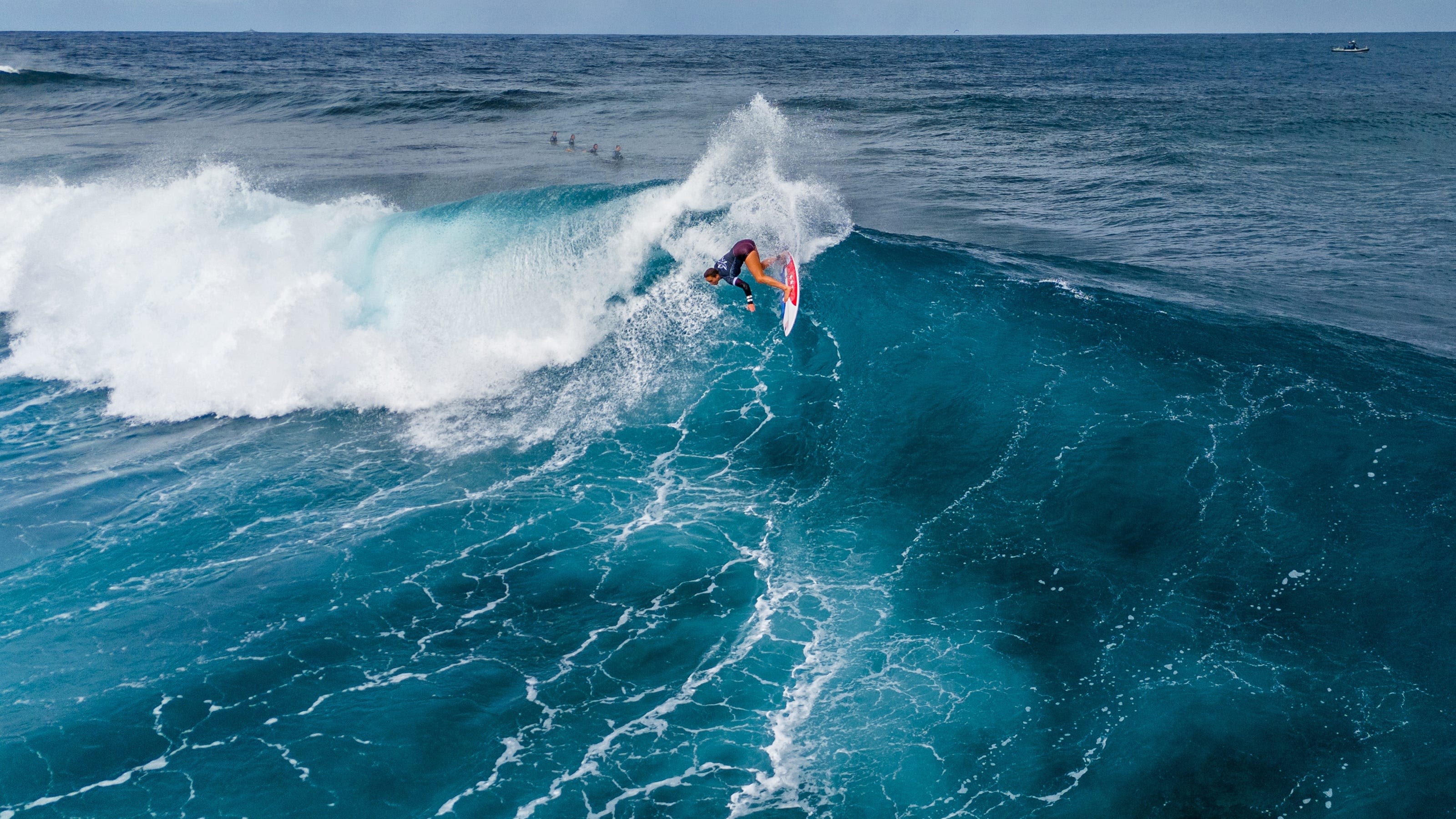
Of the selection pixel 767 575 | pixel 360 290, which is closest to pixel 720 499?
pixel 767 575

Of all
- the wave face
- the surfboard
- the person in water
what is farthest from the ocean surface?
the person in water

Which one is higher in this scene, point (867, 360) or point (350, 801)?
point (867, 360)

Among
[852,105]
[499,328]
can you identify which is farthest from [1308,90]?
[499,328]

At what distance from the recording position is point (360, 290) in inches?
768

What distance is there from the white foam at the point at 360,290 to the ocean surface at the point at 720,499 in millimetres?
113

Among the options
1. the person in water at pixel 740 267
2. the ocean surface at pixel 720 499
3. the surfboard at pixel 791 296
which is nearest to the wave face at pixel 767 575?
the ocean surface at pixel 720 499

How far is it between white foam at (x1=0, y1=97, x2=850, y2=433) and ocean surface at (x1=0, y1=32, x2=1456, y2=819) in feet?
0.37

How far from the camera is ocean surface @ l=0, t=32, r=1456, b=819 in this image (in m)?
9.33

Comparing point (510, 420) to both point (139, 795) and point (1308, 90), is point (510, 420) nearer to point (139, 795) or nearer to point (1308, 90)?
point (139, 795)

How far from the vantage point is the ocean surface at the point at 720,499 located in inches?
367

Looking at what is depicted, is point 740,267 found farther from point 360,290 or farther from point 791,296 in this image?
point 360,290

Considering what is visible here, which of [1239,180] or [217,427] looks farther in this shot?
[1239,180]

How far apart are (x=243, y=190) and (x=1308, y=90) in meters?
62.4

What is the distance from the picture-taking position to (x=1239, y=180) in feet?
97.6
